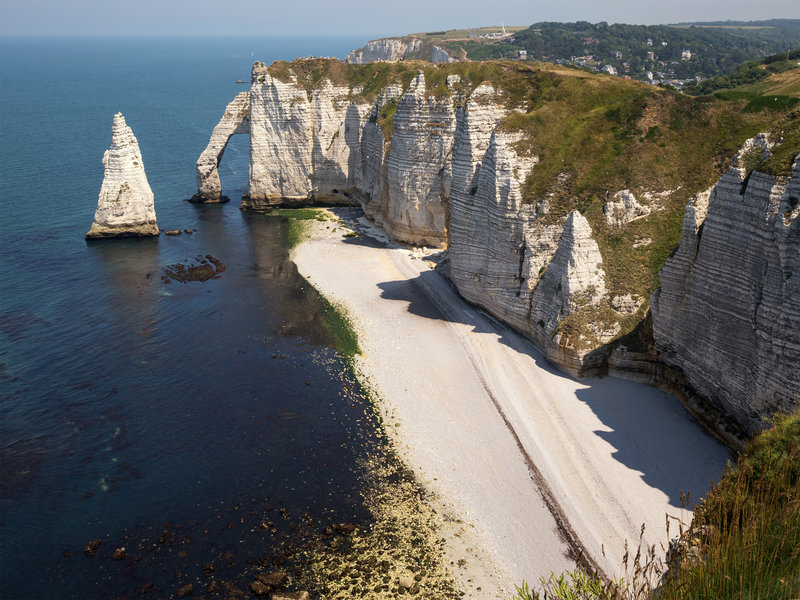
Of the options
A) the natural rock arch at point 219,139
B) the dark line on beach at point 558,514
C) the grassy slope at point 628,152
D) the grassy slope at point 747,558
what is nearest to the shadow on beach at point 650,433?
the grassy slope at point 628,152

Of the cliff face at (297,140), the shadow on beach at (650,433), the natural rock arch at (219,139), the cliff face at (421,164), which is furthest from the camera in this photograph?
the natural rock arch at (219,139)

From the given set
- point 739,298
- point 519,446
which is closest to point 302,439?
point 519,446

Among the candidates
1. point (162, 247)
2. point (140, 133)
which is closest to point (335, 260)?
point (162, 247)

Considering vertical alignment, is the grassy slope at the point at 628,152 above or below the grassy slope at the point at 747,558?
above

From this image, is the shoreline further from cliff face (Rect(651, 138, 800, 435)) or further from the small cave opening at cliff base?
the small cave opening at cliff base

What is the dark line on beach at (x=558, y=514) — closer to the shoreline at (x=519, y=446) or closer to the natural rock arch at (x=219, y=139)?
the shoreline at (x=519, y=446)

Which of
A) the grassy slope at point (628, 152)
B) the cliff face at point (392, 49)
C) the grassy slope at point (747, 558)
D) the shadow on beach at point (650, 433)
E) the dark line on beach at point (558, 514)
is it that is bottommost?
the dark line on beach at point (558, 514)

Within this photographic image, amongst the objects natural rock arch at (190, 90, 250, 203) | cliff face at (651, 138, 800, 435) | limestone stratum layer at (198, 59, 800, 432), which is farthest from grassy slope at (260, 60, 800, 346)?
natural rock arch at (190, 90, 250, 203)
